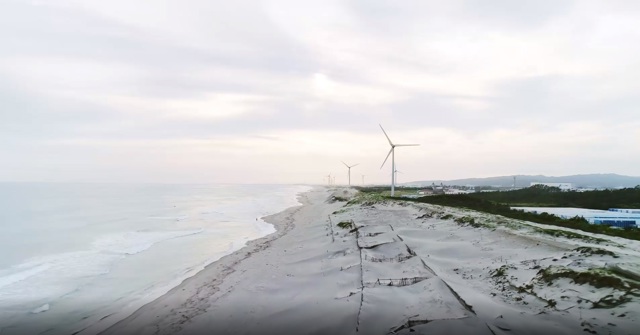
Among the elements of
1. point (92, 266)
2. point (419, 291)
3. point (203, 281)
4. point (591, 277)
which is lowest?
point (92, 266)

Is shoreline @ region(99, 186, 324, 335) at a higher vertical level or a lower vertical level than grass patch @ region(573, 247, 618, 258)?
lower

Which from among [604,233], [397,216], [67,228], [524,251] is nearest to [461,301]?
[524,251]

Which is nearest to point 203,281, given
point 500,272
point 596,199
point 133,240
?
point 500,272

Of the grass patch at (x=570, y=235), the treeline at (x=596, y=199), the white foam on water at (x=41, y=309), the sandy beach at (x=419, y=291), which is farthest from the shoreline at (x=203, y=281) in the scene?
the treeline at (x=596, y=199)

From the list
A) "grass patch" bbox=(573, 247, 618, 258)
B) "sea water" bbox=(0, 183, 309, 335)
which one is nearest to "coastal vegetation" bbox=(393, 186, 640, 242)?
"grass patch" bbox=(573, 247, 618, 258)

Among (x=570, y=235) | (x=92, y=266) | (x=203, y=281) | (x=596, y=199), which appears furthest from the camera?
(x=596, y=199)

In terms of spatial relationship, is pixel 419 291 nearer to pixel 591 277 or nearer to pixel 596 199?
pixel 591 277

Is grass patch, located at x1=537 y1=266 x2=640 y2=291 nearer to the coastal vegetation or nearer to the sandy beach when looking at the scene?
the sandy beach

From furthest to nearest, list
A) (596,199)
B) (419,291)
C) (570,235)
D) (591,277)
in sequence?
(596,199), (570,235), (419,291), (591,277)

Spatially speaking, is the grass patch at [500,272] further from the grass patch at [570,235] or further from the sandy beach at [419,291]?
the grass patch at [570,235]
